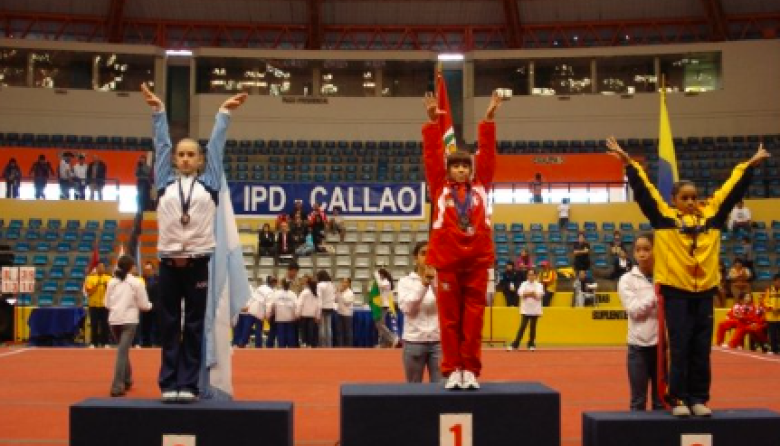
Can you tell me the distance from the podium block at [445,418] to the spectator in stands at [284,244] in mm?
17072

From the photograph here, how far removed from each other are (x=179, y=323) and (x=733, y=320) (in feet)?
46.7

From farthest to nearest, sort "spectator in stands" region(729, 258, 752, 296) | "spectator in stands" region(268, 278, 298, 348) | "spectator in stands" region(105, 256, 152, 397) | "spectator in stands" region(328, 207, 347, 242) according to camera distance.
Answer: "spectator in stands" region(328, 207, 347, 242), "spectator in stands" region(729, 258, 752, 296), "spectator in stands" region(268, 278, 298, 348), "spectator in stands" region(105, 256, 152, 397)

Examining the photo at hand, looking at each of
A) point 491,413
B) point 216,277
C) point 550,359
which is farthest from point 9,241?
point 491,413

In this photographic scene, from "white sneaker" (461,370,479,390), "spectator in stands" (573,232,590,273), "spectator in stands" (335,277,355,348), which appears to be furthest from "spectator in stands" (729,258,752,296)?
"white sneaker" (461,370,479,390)

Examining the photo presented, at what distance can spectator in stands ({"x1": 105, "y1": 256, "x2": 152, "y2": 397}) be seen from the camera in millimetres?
9742

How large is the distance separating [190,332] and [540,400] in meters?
2.23

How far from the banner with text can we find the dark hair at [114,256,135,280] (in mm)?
8858

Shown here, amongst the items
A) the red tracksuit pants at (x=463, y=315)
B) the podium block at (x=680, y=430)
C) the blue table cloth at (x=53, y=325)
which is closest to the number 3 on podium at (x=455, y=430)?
the red tracksuit pants at (x=463, y=315)

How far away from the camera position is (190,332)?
18.0 ft

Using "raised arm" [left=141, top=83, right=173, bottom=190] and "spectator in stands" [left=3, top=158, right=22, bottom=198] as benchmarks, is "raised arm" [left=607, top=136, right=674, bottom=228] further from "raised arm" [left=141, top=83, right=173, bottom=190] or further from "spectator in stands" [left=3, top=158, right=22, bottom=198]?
"spectator in stands" [left=3, top=158, right=22, bottom=198]

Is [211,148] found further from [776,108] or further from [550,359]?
[776,108]

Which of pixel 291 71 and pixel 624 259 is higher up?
pixel 291 71

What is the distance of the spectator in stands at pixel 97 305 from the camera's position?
1498 centimetres

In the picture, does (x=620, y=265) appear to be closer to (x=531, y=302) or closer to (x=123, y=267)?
(x=531, y=302)
